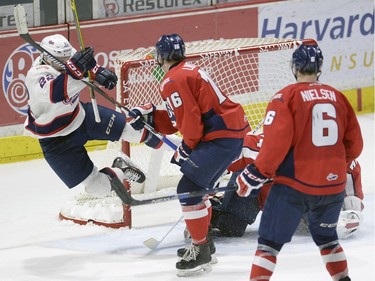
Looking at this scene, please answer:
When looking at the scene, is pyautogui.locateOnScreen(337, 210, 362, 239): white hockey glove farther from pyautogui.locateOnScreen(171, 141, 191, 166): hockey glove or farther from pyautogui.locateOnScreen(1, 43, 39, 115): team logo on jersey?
pyautogui.locateOnScreen(1, 43, 39, 115): team logo on jersey

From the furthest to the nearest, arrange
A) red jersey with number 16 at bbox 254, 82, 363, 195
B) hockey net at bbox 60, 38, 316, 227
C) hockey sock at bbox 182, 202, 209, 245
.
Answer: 1. hockey net at bbox 60, 38, 316, 227
2. hockey sock at bbox 182, 202, 209, 245
3. red jersey with number 16 at bbox 254, 82, 363, 195

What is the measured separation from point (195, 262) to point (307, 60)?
4.52 feet

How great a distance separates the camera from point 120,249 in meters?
6.44

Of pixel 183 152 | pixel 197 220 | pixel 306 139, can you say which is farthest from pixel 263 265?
pixel 183 152

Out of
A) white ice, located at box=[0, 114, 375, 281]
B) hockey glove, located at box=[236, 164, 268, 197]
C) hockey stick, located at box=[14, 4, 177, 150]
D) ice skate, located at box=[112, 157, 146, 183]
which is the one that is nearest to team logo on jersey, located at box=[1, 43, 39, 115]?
white ice, located at box=[0, 114, 375, 281]

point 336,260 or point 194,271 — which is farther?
point 194,271

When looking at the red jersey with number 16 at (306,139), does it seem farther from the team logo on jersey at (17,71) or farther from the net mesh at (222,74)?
the team logo on jersey at (17,71)

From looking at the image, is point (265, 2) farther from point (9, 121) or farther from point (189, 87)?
point (189, 87)

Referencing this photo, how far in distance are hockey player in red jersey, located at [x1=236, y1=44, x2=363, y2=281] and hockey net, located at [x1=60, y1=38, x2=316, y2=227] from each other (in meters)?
1.85

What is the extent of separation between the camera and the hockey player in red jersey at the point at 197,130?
569 cm

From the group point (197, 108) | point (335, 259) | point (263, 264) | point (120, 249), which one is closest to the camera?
point (263, 264)

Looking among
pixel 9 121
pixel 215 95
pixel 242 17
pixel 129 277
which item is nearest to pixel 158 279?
pixel 129 277

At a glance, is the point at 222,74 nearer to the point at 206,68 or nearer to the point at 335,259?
the point at 206,68

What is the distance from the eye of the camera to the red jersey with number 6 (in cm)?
567
